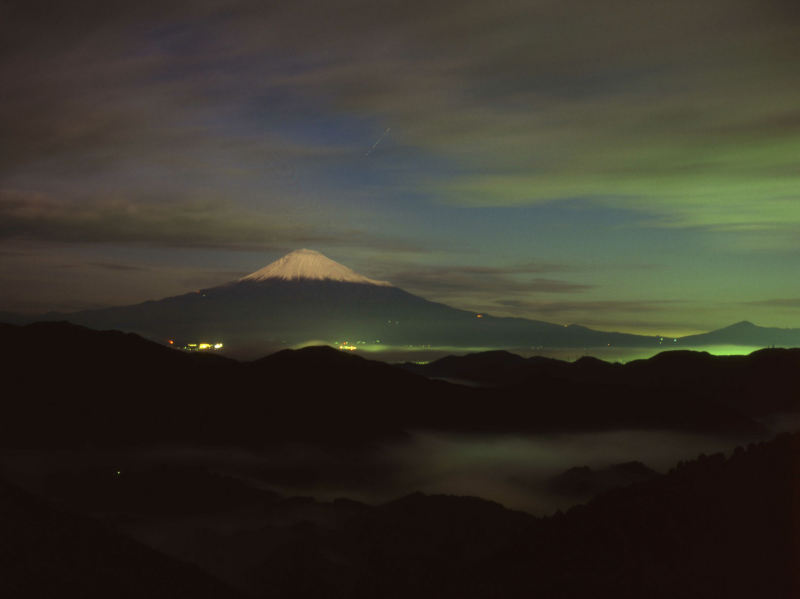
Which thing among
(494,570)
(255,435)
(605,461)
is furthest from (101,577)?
(605,461)

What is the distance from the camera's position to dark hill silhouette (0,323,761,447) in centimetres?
14238

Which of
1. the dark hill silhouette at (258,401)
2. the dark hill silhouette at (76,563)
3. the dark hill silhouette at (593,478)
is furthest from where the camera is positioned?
the dark hill silhouette at (258,401)

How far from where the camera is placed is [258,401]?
548 feet

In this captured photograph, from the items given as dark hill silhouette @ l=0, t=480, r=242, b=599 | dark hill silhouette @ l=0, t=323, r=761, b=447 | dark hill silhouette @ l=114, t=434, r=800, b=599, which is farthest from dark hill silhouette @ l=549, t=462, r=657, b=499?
dark hill silhouette @ l=0, t=480, r=242, b=599

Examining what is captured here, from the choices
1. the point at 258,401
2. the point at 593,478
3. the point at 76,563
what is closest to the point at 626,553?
the point at 76,563

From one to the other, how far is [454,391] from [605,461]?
44.9m

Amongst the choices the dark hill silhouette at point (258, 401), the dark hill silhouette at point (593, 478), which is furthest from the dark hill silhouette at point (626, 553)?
the dark hill silhouette at point (258, 401)

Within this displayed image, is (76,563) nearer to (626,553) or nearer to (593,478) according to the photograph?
(626,553)

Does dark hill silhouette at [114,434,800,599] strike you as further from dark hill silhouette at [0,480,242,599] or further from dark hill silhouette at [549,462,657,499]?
dark hill silhouette at [549,462,657,499]

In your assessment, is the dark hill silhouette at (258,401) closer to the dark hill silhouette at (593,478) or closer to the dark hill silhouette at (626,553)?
the dark hill silhouette at (593,478)

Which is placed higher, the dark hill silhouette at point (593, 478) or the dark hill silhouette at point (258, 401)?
the dark hill silhouette at point (258, 401)

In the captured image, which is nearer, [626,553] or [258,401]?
[626,553]

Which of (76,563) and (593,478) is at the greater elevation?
(76,563)

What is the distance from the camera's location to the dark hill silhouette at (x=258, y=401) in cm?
14238
